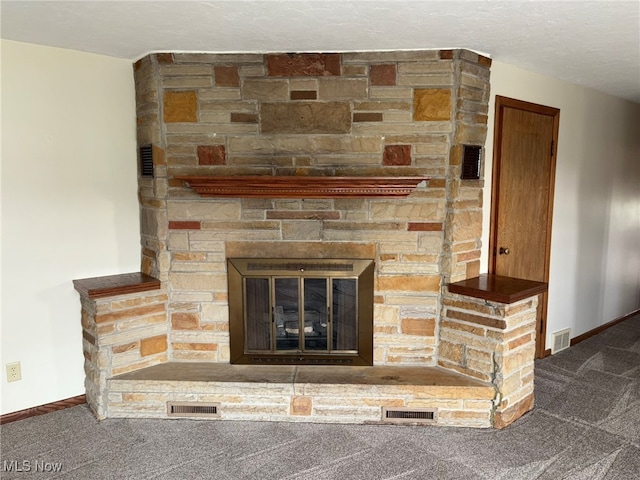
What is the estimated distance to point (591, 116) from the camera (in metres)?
4.00

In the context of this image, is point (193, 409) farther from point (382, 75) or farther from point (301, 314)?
point (382, 75)

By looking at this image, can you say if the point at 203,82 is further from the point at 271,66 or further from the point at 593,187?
the point at 593,187

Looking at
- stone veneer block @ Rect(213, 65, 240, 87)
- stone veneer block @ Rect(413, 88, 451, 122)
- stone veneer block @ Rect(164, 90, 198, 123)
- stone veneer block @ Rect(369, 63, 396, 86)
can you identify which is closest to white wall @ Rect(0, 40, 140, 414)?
stone veneer block @ Rect(164, 90, 198, 123)

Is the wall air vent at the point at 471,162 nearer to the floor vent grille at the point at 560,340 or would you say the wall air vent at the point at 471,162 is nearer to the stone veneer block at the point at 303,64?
the stone veneer block at the point at 303,64

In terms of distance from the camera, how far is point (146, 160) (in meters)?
2.93

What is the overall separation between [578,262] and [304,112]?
280 centimetres

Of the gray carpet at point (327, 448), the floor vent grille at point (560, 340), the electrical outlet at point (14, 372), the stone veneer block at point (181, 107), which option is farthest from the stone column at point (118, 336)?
the floor vent grille at point (560, 340)

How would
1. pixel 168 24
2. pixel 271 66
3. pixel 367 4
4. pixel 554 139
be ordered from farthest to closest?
1. pixel 554 139
2. pixel 271 66
3. pixel 168 24
4. pixel 367 4

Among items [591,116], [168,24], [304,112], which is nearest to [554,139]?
[591,116]

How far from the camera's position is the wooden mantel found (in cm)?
263

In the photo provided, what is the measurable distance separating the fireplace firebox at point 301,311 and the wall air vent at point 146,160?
744mm

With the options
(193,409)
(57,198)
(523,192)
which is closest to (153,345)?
(193,409)

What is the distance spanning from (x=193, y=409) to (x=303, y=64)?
2081mm

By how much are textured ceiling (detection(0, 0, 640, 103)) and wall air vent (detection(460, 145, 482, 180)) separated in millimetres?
559
